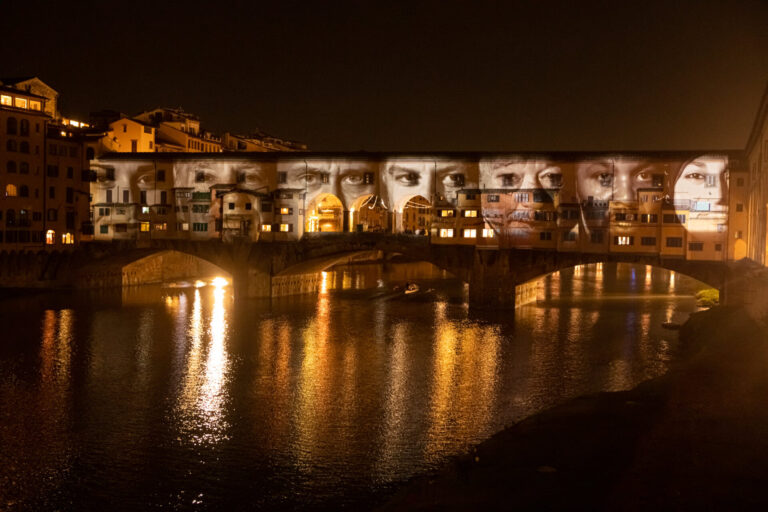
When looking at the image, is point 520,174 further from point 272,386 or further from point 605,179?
point 272,386

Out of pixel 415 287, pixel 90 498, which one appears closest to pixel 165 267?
pixel 415 287

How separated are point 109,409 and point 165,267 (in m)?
35.9

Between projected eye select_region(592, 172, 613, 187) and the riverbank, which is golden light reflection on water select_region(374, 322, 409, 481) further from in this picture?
projected eye select_region(592, 172, 613, 187)

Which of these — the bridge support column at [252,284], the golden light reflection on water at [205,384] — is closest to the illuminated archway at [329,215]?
the bridge support column at [252,284]

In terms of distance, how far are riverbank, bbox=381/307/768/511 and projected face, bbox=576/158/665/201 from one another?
21774 mm

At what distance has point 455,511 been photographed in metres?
10.8

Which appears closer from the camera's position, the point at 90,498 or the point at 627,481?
the point at 627,481

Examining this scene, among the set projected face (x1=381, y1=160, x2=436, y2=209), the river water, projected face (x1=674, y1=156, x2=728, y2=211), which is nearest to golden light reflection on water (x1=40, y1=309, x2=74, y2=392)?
the river water

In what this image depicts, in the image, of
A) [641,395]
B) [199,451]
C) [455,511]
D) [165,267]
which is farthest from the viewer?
[165,267]

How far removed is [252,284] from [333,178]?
8.22 meters

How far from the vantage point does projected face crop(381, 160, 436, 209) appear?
140ft

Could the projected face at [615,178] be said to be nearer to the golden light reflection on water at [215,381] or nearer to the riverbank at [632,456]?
the golden light reflection on water at [215,381]

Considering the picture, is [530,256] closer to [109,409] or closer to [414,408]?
[414,408]

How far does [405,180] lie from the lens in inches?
1694
